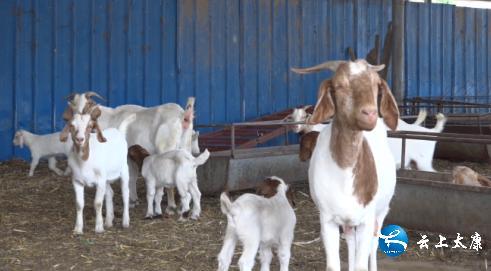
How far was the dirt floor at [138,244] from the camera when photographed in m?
7.09

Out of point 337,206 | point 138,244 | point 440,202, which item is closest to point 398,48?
point 440,202

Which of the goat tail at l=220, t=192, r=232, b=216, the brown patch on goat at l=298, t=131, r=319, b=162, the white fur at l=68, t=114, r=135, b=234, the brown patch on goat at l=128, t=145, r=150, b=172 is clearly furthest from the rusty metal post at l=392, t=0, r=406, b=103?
the goat tail at l=220, t=192, r=232, b=216

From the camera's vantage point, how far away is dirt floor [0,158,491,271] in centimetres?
709

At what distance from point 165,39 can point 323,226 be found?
432 inches

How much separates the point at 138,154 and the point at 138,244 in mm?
2195

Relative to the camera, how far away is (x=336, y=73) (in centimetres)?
489

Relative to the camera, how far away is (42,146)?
12.7 m

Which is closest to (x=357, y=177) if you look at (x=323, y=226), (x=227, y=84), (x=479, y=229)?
(x=323, y=226)

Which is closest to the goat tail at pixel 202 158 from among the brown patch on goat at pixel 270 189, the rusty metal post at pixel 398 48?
the brown patch on goat at pixel 270 189

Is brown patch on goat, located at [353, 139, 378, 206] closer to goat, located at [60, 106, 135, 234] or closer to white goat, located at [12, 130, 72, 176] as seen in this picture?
goat, located at [60, 106, 135, 234]

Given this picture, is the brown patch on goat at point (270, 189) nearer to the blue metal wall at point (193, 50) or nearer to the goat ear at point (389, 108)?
the goat ear at point (389, 108)

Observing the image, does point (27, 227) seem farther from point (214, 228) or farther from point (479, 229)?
point (479, 229)

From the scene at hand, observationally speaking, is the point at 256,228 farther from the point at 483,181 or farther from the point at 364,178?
the point at 483,181

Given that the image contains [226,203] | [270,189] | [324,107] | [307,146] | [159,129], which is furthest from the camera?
[159,129]
